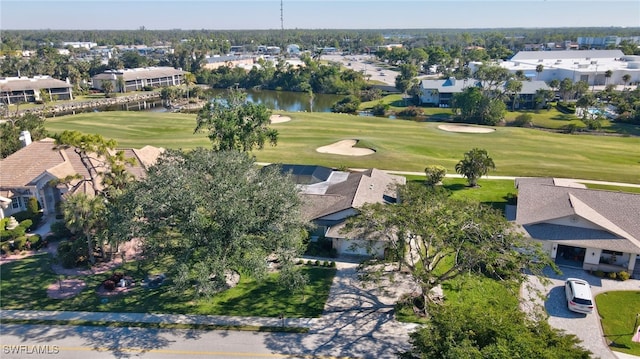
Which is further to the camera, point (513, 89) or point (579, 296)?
point (513, 89)

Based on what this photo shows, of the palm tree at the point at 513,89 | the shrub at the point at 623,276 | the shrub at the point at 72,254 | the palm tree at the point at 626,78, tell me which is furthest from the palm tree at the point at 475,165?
the palm tree at the point at 626,78

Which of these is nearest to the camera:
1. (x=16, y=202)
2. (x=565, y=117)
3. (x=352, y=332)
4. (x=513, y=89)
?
(x=352, y=332)

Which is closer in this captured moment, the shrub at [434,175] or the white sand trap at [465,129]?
the shrub at [434,175]

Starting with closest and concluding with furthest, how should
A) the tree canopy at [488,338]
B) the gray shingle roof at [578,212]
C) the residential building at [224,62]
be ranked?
the tree canopy at [488,338] → the gray shingle roof at [578,212] → the residential building at [224,62]

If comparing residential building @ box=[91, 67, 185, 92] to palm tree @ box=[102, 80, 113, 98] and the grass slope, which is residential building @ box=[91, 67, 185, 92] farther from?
the grass slope

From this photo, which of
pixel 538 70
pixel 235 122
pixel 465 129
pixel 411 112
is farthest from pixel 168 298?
pixel 538 70

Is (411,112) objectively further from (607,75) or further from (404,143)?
(607,75)

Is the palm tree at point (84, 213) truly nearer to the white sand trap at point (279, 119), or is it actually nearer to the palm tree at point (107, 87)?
the white sand trap at point (279, 119)

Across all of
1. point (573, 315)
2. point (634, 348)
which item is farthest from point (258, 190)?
point (634, 348)
